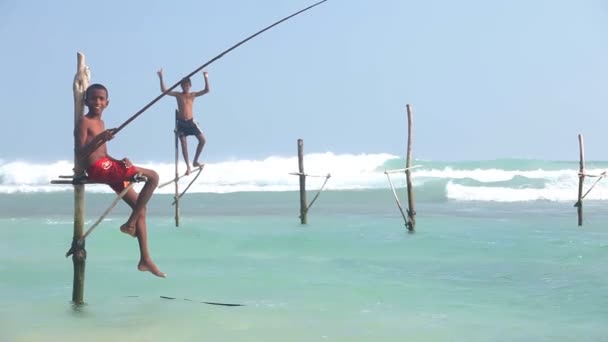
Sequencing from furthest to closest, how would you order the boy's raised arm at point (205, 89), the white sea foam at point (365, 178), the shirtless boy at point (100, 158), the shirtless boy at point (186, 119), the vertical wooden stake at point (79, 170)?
1. the white sea foam at point (365, 178)
2. the shirtless boy at point (186, 119)
3. the boy's raised arm at point (205, 89)
4. the vertical wooden stake at point (79, 170)
5. the shirtless boy at point (100, 158)

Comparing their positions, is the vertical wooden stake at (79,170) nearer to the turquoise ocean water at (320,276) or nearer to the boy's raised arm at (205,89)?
the turquoise ocean water at (320,276)

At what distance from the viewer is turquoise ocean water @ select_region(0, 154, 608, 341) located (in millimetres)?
6195

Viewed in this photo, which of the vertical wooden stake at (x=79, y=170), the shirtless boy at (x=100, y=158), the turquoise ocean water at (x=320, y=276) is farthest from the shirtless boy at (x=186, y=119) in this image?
the shirtless boy at (x=100, y=158)

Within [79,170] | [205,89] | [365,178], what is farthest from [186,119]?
[365,178]

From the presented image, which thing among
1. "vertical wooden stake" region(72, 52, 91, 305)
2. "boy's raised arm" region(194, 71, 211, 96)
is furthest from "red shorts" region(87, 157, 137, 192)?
"boy's raised arm" region(194, 71, 211, 96)

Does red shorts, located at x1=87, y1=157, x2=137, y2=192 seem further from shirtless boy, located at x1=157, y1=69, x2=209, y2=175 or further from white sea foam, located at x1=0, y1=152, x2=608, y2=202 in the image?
white sea foam, located at x1=0, y1=152, x2=608, y2=202

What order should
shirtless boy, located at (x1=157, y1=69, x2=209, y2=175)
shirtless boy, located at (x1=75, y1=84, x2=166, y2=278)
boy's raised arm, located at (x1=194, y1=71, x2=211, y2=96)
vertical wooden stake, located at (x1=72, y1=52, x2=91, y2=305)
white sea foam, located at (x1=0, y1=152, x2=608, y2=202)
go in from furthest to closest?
1. white sea foam, located at (x1=0, y1=152, x2=608, y2=202)
2. shirtless boy, located at (x1=157, y1=69, x2=209, y2=175)
3. boy's raised arm, located at (x1=194, y1=71, x2=211, y2=96)
4. vertical wooden stake, located at (x1=72, y1=52, x2=91, y2=305)
5. shirtless boy, located at (x1=75, y1=84, x2=166, y2=278)

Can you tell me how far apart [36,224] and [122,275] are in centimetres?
777

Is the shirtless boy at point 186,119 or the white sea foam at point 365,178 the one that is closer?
the shirtless boy at point 186,119

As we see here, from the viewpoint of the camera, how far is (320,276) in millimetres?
8883

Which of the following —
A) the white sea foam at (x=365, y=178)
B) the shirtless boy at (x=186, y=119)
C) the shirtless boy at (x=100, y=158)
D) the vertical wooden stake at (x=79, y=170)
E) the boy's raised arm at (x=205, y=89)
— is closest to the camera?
the shirtless boy at (x=100, y=158)

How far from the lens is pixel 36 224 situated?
16.1 m

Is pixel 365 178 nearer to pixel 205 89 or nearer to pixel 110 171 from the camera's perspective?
pixel 205 89

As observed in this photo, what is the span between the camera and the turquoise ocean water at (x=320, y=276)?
620cm
